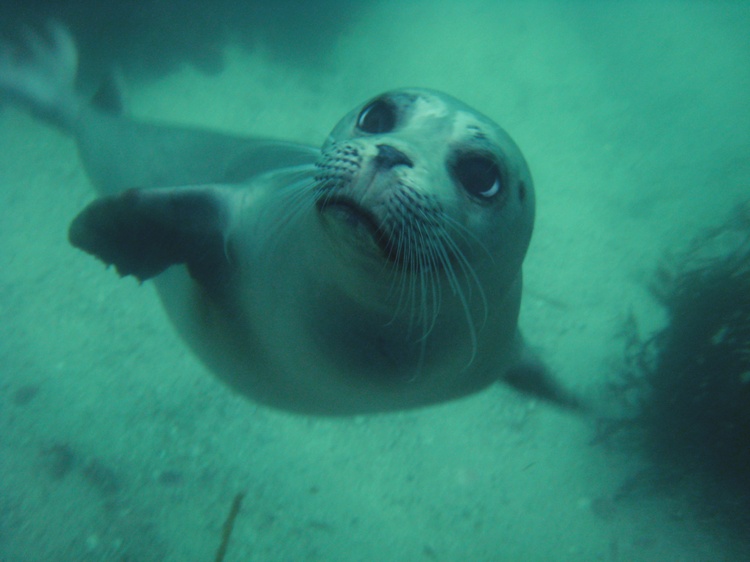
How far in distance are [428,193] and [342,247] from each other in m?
0.28

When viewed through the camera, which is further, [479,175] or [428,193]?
[479,175]

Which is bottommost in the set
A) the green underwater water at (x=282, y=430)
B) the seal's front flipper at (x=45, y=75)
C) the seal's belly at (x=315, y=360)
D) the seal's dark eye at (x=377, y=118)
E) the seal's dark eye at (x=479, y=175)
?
the green underwater water at (x=282, y=430)

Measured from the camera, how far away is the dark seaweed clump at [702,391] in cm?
288

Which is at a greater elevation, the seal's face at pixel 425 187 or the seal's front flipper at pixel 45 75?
the seal's face at pixel 425 187

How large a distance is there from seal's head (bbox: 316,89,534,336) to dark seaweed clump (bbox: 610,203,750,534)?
7.63ft

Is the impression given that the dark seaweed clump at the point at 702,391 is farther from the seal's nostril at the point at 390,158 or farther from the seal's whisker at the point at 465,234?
the seal's nostril at the point at 390,158

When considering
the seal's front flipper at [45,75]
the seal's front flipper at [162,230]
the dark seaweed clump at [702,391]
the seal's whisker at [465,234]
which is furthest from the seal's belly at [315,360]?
the seal's front flipper at [45,75]

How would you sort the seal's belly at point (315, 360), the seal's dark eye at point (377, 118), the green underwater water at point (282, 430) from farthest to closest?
the green underwater water at point (282, 430) → the seal's belly at point (315, 360) → the seal's dark eye at point (377, 118)

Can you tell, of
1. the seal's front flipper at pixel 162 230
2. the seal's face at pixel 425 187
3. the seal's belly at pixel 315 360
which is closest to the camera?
the seal's face at pixel 425 187

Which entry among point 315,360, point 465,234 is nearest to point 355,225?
point 465,234

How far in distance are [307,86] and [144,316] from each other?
121 inches

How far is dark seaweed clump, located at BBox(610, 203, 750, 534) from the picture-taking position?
2875mm

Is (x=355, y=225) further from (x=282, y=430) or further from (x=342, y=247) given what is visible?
(x=282, y=430)

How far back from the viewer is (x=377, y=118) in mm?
1372
